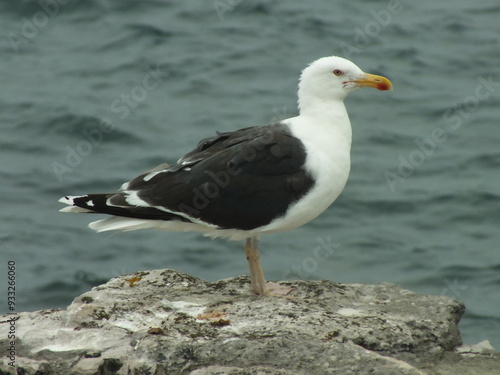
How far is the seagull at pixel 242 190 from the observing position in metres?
6.72

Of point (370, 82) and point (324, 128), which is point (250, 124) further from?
point (324, 128)

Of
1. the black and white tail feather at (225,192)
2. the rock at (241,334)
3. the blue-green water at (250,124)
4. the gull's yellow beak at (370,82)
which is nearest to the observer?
the rock at (241,334)

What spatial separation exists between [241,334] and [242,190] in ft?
4.43

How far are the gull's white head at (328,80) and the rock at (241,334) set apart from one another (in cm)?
151

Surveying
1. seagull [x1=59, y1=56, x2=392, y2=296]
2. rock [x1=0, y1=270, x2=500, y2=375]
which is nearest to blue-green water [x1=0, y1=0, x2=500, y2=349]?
rock [x1=0, y1=270, x2=500, y2=375]

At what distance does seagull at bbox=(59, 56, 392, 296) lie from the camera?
22.1ft

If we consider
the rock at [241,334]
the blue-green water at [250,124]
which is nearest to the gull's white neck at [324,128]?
the rock at [241,334]

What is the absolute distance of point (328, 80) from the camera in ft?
23.8

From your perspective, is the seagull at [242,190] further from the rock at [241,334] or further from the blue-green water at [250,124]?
the blue-green water at [250,124]

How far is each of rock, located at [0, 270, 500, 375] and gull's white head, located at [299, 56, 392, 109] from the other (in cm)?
151

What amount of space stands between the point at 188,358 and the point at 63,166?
23.1ft

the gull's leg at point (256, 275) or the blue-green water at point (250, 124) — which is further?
the blue-green water at point (250, 124)

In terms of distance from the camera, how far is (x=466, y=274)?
10.5m

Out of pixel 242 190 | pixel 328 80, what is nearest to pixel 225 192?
pixel 242 190
